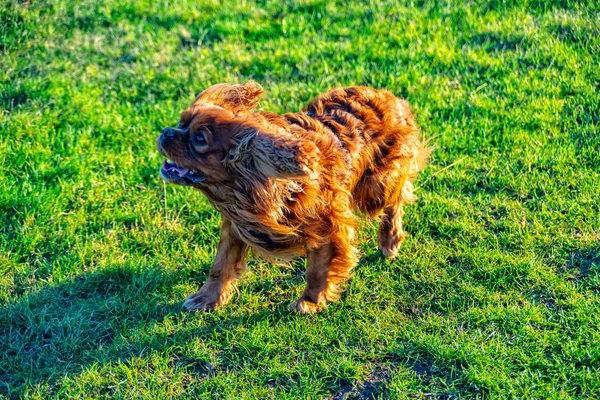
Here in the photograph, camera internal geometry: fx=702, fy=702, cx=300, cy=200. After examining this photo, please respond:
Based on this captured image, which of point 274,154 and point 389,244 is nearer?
point 274,154

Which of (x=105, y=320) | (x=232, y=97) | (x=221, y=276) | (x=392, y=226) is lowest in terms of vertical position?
(x=105, y=320)

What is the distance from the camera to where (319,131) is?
4.29 metres

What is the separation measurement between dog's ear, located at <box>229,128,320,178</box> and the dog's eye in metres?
0.17

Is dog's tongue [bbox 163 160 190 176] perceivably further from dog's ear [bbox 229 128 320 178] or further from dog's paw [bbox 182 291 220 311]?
dog's paw [bbox 182 291 220 311]

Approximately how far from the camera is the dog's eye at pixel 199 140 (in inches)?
157

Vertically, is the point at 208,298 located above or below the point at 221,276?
below

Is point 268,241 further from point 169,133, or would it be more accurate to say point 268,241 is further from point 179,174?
point 169,133

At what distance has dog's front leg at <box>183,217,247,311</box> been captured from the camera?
4605 millimetres

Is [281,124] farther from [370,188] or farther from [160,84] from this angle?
[160,84]

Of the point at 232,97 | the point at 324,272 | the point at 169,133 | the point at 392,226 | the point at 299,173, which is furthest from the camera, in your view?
the point at 392,226

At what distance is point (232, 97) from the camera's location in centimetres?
442

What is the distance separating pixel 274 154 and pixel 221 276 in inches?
45.0

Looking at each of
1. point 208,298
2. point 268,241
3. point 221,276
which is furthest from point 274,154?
point 208,298

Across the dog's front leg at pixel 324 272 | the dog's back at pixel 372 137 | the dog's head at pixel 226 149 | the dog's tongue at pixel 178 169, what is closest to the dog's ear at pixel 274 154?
the dog's head at pixel 226 149
